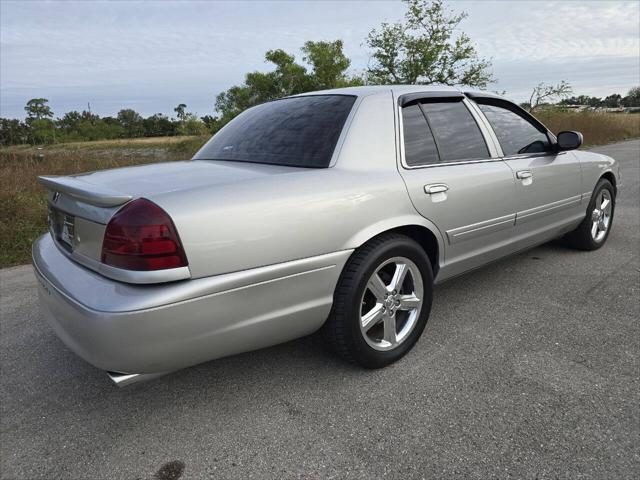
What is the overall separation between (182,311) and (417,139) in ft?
5.38

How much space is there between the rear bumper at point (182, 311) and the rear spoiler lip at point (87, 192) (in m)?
0.30

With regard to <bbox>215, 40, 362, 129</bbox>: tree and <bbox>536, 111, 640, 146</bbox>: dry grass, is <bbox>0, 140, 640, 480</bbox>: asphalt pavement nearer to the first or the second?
<bbox>536, 111, 640, 146</bbox>: dry grass

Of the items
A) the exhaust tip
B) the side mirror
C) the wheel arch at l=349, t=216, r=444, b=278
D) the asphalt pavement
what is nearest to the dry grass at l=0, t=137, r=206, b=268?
the asphalt pavement

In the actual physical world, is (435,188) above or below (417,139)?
below

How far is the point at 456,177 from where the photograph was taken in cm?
263

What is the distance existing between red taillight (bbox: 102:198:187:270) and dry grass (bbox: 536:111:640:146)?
18883 millimetres

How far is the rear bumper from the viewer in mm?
1651

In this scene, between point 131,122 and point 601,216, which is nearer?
point 601,216

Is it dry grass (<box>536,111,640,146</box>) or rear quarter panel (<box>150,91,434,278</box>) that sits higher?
dry grass (<box>536,111,640,146</box>)

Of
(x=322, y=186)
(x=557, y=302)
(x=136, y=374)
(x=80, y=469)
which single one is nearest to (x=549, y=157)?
(x=557, y=302)

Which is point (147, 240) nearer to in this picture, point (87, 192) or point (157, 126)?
point (87, 192)

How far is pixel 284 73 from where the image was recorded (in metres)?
34.5

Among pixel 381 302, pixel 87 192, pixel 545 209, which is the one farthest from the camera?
pixel 545 209

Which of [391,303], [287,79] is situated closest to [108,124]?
[287,79]
